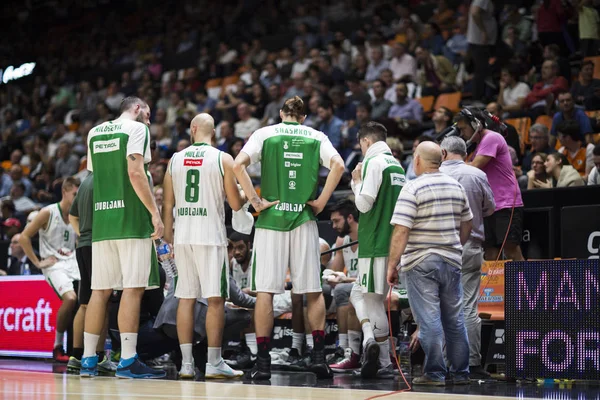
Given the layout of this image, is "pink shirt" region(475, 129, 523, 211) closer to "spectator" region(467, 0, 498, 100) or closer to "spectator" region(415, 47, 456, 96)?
"spectator" region(467, 0, 498, 100)

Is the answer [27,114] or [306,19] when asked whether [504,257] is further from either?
[27,114]

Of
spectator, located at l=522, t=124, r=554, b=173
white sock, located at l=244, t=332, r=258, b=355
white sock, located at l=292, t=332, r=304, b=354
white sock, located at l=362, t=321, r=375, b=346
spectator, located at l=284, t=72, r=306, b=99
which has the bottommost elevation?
white sock, located at l=244, t=332, r=258, b=355

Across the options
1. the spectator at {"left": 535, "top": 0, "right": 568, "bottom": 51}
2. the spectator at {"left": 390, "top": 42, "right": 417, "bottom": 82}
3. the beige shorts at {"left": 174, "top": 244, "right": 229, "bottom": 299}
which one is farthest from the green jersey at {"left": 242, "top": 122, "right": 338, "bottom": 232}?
the spectator at {"left": 390, "top": 42, "right": 417, "bottom": 82}

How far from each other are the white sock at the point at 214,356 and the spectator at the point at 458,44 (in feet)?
30.4

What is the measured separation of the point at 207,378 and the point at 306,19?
13855 mm

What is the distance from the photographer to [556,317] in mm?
6297

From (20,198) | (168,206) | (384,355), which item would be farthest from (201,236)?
(20,198)

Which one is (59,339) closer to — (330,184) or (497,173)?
(330,184)

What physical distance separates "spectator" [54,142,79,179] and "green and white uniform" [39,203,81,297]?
747 centimetres

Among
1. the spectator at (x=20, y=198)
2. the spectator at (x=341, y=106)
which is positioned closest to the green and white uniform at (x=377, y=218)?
A: the spectator at (x=341, y=106)

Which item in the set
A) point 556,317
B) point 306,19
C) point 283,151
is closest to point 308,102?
point 306,19

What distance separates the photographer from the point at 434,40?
51.1 feet

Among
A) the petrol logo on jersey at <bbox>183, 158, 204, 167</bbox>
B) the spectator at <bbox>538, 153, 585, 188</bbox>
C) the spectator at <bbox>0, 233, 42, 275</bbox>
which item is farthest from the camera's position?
the spectator at <bbox>0, 233, 42, 275</bbox>

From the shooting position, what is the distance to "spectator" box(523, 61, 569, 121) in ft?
40.7
